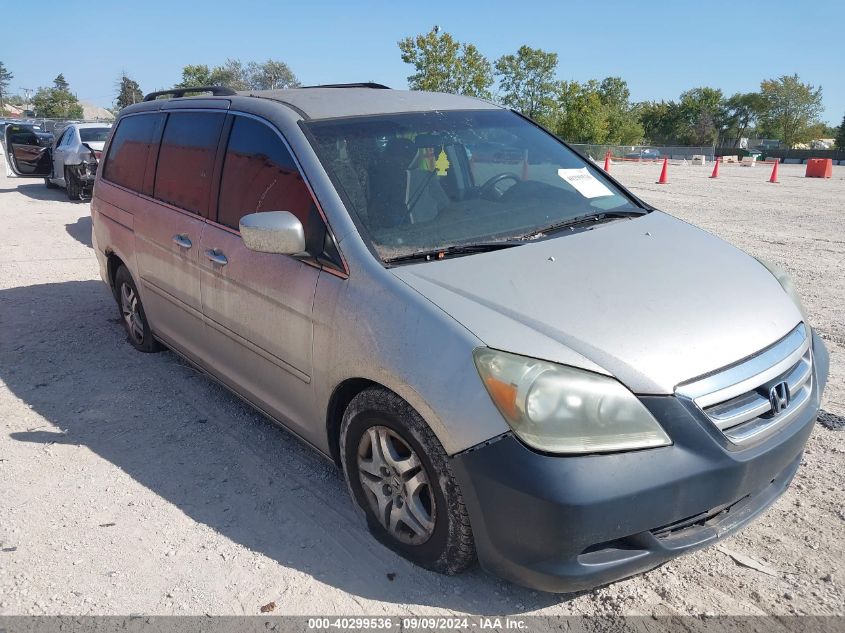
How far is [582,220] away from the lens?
339cm

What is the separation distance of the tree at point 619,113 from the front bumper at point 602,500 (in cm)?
7296

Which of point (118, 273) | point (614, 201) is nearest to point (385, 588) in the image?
point (614, 201)

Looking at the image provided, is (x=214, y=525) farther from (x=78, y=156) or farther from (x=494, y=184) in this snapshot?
(x=78, y=156)

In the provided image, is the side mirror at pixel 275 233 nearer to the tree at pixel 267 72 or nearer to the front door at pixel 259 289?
the front door at pixel 259 289

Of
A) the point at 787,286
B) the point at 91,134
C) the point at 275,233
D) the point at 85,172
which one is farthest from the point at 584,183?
the point at 91,134

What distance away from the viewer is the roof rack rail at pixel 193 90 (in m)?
4.25

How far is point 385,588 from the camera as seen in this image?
2650 mm

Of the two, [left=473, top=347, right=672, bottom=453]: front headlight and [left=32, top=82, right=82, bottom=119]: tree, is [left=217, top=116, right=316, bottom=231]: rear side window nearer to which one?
[left=473, top=347, right=672, bottom=453]: front headlight

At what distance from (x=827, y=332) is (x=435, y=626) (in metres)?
4.52

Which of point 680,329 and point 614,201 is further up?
point 614,201

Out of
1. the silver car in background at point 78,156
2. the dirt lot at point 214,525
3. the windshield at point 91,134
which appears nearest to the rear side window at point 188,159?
the dirt lot at point 214,525

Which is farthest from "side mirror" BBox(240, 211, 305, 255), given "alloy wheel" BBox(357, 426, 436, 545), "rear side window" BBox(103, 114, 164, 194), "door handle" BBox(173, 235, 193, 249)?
"rear side window" BBox(103, 114, 164, 194)

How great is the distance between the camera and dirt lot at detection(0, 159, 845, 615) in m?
2.58

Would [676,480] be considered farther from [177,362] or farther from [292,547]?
[177,362]
